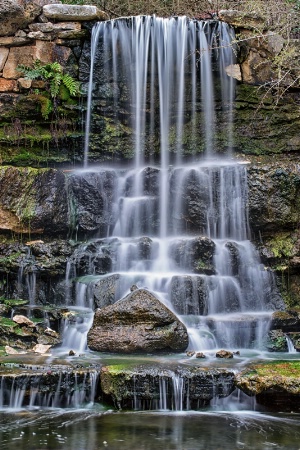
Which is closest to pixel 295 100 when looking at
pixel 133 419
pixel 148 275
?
pixel 148 275

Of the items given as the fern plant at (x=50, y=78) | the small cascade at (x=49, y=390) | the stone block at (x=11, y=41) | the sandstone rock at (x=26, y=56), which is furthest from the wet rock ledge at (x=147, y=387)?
the stone block at (x=11, y=41)

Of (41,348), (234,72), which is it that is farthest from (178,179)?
(41,348)

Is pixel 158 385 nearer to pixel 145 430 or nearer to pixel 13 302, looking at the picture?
pixel 145 430

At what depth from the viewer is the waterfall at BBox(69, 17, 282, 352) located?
9603mm

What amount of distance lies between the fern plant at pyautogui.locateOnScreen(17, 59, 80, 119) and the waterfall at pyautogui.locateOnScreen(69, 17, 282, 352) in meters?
0.74

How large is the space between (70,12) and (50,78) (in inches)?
70.0

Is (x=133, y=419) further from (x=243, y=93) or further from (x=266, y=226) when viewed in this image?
(x=243, y=93)

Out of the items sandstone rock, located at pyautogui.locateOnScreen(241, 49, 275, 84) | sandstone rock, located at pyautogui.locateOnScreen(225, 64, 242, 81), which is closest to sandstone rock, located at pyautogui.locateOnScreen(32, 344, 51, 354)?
sandstone rock, located at pyautogui.locateOnScreen(225, 64, 242, 81)

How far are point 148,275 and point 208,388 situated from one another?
3.74 m

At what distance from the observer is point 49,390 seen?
646cm

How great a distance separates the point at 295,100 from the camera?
43.8ft

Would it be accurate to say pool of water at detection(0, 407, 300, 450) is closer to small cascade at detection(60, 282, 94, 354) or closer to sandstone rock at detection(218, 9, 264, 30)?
small cascade at detection(60, 282, 94, 354)

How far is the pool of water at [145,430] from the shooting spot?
5125 mm

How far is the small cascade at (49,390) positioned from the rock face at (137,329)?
134cm
